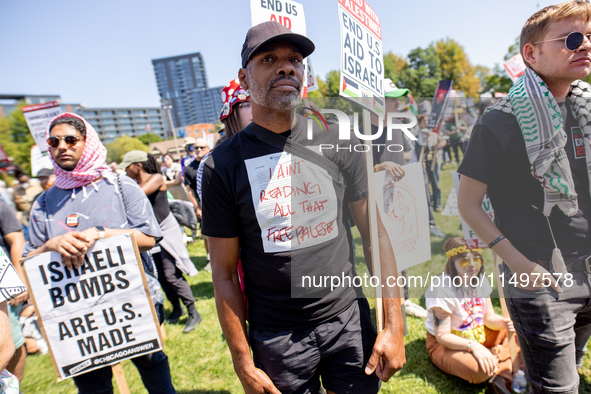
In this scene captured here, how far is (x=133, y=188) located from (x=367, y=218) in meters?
1.58

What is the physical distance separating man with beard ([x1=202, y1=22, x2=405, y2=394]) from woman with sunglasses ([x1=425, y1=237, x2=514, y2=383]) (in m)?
1.30

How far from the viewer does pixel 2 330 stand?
3.77 feet

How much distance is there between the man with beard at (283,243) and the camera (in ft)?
4.39

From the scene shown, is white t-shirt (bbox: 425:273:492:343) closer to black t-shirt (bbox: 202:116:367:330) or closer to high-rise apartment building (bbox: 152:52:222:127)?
black t-shirt (bbox: 202:116:367:330)

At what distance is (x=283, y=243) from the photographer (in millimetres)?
1350

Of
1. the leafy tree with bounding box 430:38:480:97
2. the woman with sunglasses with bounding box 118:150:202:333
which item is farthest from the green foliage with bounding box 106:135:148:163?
the woman with sunglasses with bounding box 118:150:202:333

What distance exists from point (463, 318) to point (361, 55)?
214cm

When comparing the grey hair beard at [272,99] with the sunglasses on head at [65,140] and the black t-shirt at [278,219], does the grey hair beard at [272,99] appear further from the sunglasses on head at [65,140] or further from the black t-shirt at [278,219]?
the sunglasses on head at [65,140]

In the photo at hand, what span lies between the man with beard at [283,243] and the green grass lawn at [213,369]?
0.81 m

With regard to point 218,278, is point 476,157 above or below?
above

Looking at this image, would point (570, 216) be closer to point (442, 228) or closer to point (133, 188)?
point (133, 188)

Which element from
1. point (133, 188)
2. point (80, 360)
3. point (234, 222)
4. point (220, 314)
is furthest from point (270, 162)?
point (80, 360)

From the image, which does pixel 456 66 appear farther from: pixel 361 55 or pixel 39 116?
pixel 361 55

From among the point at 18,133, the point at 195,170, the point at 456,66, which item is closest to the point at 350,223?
the point at 195,170
